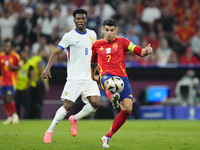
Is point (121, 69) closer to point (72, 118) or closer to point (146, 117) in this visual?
point (72, 118)

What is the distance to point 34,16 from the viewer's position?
17234 millimetres

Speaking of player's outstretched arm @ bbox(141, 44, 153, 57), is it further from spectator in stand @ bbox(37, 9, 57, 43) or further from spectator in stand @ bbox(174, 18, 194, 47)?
spectator in stand @ bbox(174, 18, 194, 47)

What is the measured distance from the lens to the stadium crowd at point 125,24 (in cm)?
1691

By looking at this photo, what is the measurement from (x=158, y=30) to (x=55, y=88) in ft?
19.0

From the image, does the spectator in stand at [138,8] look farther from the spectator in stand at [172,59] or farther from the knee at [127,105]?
the knee at [127,105]

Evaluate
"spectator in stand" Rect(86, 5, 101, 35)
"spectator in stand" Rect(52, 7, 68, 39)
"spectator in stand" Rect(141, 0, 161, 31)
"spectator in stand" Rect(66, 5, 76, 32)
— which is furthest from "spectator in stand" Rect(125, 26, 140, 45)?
"spectator in stand" Rect(52, 7, 68, 39)

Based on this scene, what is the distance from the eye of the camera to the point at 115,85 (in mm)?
6527

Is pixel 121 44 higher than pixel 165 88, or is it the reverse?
pixel 121 44

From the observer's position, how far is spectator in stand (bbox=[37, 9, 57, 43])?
17.1 m

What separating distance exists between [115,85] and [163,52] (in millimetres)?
11197

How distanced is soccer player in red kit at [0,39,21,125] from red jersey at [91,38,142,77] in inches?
275

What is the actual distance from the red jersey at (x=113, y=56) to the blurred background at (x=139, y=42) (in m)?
8.50

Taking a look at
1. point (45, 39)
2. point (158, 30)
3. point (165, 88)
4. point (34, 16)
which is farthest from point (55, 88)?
point (158, 30)

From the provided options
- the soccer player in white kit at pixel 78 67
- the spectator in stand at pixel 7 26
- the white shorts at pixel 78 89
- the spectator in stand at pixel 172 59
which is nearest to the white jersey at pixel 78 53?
the soccer player in white kit at pixel 78 67
